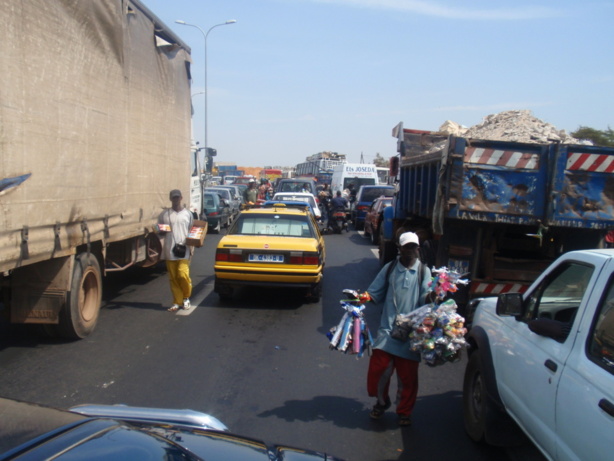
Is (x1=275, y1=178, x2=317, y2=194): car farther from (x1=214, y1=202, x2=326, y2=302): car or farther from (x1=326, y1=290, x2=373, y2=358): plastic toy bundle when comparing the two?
(x1=326, y1=290, x2=373, y2=358): plastic toy bundle

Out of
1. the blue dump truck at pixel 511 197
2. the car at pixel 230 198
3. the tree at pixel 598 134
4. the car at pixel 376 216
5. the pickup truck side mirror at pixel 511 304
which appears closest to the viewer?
the pickup truck side mirror at pixel 511 304

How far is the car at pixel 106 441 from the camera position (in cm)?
199

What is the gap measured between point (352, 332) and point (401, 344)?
0.40 metres

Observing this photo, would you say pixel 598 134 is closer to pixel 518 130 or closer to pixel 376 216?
pixel 376 216

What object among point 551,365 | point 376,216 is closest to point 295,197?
point 376,216

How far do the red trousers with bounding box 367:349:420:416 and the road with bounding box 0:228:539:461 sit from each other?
0.63 feet

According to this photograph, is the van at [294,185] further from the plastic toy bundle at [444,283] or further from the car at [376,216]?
the plastic toy bundle at [444,283]

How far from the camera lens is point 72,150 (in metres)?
6.28

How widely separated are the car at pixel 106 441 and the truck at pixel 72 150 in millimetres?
3135

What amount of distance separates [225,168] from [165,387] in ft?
221

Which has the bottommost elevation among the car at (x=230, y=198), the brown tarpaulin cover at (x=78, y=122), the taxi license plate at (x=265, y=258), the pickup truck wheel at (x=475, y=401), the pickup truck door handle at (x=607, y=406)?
the car at (x=230, y=198)

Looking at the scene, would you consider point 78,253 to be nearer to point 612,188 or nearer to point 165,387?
point 165,387

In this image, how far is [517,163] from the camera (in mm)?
7375

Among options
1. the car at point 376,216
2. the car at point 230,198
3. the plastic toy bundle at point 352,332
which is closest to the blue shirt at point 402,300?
the plastic toy bundle at point 352,332
